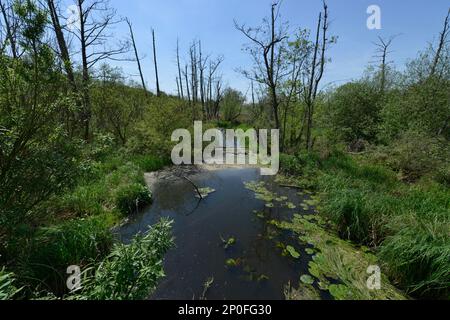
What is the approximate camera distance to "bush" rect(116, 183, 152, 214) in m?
5.20

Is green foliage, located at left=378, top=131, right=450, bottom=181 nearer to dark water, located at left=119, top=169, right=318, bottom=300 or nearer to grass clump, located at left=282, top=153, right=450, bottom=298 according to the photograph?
grass clump, located at left=282, top=153, right=450, bottom=298

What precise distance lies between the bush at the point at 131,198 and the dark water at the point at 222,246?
1.02ft

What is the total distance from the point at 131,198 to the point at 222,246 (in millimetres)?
2910

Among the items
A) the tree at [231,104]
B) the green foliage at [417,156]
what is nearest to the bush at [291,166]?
the green foliage at [417,156]

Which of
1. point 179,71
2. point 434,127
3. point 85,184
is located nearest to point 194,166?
point 85,184

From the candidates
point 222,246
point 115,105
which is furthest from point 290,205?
point 115,105

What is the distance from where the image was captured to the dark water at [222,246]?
3.04m

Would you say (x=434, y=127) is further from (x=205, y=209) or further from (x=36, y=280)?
(x=36, y=280)

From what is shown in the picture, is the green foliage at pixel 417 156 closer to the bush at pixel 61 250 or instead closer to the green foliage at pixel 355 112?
the green foliage at pixel 355 112

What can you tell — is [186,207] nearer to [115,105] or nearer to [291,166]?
[291,166]

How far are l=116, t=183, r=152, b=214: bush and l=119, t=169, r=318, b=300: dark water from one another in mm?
312

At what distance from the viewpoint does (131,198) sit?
5.35 m
